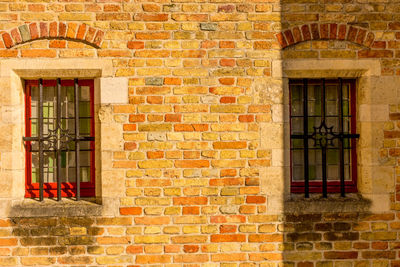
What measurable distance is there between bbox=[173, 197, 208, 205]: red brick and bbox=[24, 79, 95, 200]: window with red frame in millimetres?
948

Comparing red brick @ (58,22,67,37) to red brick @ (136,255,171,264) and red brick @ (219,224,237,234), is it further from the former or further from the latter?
red brick @ (219,224,237,234)

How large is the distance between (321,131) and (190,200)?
160cm

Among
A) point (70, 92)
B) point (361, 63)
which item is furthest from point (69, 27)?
point (361, 63)

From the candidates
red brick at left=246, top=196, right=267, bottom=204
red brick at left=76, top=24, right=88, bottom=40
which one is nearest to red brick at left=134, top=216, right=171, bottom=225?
red brick at left=246, top=196, right=267, bottom=204

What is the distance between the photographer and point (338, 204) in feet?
13.8

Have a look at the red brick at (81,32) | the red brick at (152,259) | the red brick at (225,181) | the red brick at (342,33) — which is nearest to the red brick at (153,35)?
the red brick at (81,32)

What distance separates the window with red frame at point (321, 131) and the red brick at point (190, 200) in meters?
1.00

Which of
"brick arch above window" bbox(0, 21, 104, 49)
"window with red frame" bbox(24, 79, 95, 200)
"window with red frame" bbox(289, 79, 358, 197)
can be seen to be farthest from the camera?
"window with red frame" bbox(289, 79, 358, 197)

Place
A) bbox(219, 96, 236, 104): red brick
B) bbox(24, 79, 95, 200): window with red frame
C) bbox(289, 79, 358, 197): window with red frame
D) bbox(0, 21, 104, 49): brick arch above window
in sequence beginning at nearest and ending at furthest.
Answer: bbox(0, 21, 104, 49): brick arch above window → bbox(219, 96, 236, 104): red brick → bbox(24, 79, 95, 200): window with red frame → bbox(289, 79, 358, 197): window with red frame

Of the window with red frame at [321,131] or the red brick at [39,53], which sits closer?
the red brick at [39,53]

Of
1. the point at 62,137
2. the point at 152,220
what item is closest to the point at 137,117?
the point at 62,137

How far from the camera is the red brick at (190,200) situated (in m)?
4.14

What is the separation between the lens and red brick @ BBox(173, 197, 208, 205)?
4137 mm

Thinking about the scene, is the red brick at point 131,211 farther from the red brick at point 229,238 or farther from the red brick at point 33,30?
the red brick at point 33,30
